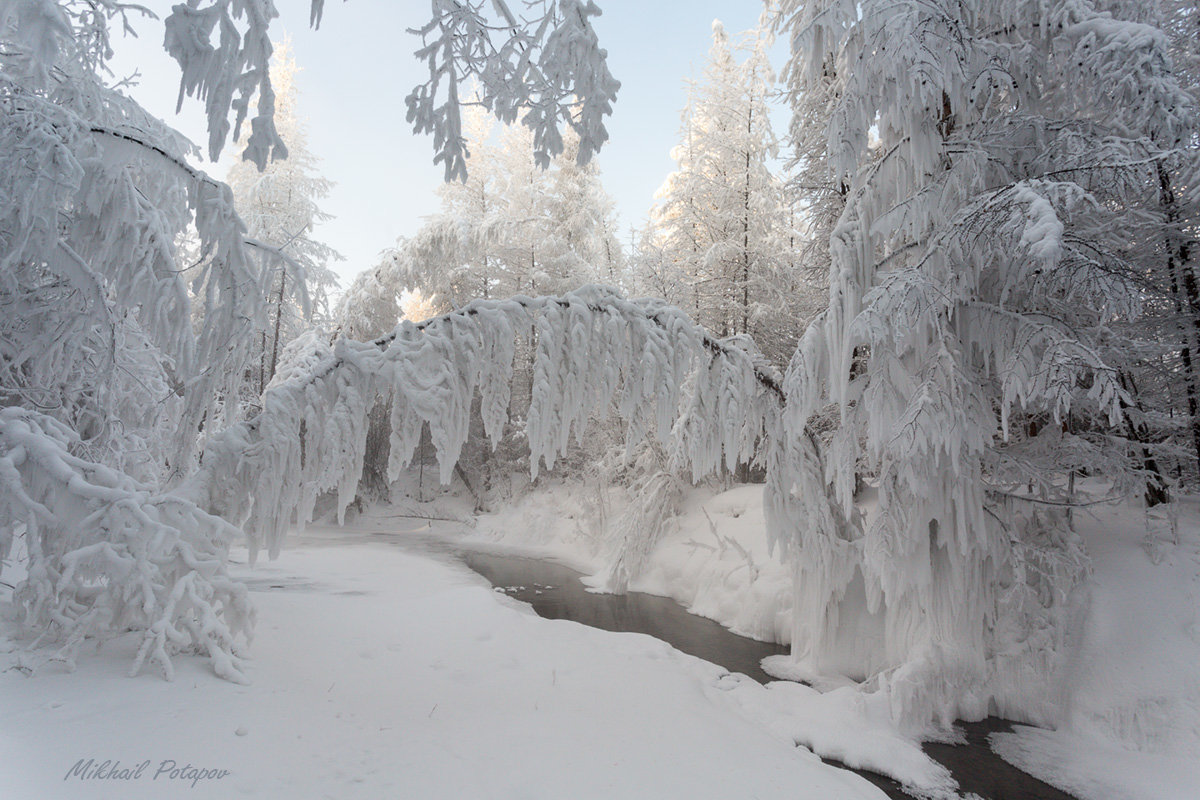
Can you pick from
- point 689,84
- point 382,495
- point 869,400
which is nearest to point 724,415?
point 869,400

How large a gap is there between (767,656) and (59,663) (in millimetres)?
6453

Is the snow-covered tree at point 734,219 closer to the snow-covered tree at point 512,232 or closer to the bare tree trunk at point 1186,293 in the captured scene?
the snow-covered tree at point 512,232

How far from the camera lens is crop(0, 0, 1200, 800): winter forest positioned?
263 centimetres

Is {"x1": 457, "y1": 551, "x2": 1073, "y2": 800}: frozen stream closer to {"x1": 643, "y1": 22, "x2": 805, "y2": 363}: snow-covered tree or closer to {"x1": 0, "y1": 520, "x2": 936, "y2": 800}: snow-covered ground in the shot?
{"x1": 0, "y1": 520, "x2": 936, "y2": 800}: snow-covered ground

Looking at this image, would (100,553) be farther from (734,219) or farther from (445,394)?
(734,219)

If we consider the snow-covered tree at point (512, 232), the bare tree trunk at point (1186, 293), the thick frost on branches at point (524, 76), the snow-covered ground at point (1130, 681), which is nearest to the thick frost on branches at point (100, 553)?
the thick frost on branches at point (524, 76)

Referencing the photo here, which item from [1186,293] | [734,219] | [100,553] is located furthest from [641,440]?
[734,219]

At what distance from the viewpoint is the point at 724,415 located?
5.09 m

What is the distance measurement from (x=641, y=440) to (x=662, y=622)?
4.10 meters

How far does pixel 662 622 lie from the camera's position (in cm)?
820

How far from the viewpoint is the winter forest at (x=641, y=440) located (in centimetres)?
263

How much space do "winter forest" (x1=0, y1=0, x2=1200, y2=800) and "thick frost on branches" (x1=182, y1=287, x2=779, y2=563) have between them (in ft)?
0.08

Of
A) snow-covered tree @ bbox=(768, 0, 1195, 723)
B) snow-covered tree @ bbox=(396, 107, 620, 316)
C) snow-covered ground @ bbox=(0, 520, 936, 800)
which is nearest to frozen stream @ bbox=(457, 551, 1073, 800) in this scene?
snow-covered tree @ bbox=(768, 0, 1195, 723)

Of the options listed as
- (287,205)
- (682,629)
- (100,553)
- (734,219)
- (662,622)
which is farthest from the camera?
(287,205)
